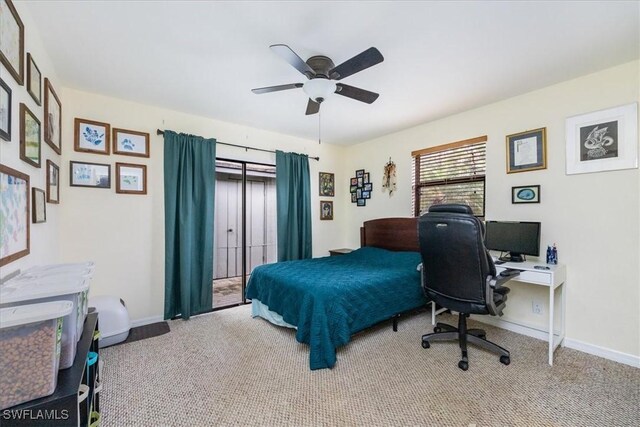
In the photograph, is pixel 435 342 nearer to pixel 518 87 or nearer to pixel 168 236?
pixel 518 87

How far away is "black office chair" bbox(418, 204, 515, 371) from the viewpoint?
2.17 meters

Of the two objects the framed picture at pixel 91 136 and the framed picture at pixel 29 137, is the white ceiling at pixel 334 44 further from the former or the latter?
the framed picture at pixel 29 137

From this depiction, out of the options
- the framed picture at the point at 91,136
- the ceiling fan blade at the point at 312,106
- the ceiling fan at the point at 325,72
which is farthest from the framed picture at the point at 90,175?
the ceiling fan blade at the point at 312,106

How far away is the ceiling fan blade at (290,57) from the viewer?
1609mm

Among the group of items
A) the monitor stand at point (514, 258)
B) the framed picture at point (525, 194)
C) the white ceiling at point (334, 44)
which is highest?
the white ceiling at point (334, 44)

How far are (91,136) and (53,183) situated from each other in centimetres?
72

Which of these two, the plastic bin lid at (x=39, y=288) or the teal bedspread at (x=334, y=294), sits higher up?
the plastic bin lid at (x=39, y=288)

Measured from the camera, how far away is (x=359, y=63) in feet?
6.02

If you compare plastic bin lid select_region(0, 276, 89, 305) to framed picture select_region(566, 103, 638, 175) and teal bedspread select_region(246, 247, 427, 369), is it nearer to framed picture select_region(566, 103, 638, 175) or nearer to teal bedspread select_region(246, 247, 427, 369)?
teal bedspread select_region(246, 247, 427, 369)

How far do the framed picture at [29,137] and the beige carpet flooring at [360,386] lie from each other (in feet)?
5.28

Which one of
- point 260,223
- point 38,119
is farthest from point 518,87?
point 38,119

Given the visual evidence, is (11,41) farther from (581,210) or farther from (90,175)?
(581,210)

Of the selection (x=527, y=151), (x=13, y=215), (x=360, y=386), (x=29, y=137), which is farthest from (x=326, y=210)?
(x=13, y=215)

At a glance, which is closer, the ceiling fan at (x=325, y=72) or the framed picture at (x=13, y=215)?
the framed picture at (x=13, y=215)
